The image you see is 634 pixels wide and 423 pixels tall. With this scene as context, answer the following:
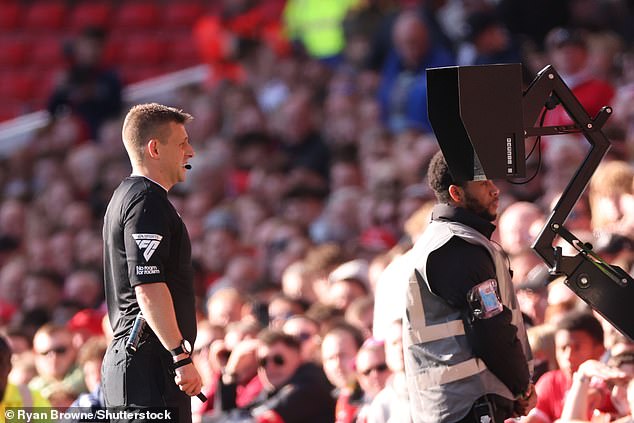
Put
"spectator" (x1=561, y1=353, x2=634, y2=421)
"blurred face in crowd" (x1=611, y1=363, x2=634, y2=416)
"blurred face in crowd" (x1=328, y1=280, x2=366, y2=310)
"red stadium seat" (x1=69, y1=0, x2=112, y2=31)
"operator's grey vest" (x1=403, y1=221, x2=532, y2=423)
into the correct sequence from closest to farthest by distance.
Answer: "operator's grey vest" (x1=403, y1=221, x2=532, y2=423) → "spectator" (x1=561, y1=353, x2=634, y2=421) → "blurred face in crowd" (x1=611, y1=363, x2=634, y2=416) → "blurred face in crowd" (x1=328, y1=280, x2=366, y2=310) → "red stadium seat" (x1=69, y1=0, x2=112, y2=31)

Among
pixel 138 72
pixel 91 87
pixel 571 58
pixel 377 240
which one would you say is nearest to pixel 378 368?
pixel 377 240

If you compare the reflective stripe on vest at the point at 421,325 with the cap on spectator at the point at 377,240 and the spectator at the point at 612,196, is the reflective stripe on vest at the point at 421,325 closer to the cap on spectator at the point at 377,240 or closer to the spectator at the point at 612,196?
the spectator at the point at 612,196

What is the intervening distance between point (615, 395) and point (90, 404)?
2.55 m

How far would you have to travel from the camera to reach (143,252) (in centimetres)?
544

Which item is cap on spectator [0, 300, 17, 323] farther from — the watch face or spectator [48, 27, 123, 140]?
the watch face

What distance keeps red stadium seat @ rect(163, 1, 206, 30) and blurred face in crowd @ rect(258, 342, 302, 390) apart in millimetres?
10893

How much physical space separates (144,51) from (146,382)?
42.2 ft

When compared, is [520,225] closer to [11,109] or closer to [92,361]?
[92,361]

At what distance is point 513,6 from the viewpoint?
41.0 feet

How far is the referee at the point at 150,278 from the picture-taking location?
5.39 metres

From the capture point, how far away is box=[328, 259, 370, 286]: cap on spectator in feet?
29.7

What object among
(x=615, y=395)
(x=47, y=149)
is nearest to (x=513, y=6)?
(x=47, y=149)

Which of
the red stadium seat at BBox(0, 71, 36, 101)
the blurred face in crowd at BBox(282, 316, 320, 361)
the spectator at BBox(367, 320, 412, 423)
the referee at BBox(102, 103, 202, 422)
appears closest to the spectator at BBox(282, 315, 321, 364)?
Result: the blurred face in crowd at BBox(282, 316, 320, 361)

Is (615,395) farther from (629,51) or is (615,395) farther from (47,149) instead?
(47,149)
